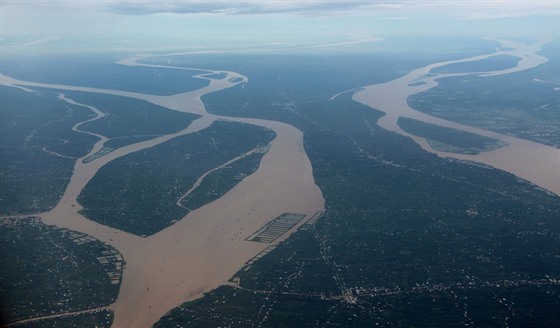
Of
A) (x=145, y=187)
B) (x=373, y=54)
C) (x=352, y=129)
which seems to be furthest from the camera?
(x=373, y=54)

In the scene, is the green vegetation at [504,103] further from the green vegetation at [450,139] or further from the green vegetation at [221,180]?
the green vegetation at [221,180]

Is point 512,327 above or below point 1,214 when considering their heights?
below

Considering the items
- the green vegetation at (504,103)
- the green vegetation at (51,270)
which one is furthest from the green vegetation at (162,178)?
the green vegetation at (504,103)

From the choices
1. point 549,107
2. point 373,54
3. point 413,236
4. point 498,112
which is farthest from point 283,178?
point 373,54

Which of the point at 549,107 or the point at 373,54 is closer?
the point at 549,107

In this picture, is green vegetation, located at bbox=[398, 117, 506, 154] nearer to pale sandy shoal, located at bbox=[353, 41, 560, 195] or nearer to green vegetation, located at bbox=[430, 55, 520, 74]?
pale sandy shoal, located at bbox=[353, 41, 560, 195]

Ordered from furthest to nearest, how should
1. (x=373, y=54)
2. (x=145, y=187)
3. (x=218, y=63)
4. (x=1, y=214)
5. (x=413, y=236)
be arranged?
(x=373, y=54)
(x=218, y=63)
(x=145, y=187)
(x=1, y=214)
(x=413, y=236)

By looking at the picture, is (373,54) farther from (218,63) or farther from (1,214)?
(1,214)

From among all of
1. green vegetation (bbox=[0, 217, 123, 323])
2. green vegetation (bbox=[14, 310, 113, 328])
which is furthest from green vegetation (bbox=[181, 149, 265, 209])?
green vegetation (bbox=[14, 310, 113, 328])
